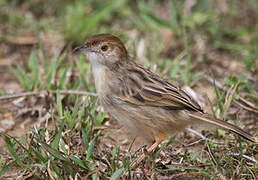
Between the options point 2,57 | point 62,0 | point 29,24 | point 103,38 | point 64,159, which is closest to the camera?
point 64,159

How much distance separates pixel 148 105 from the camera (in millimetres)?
5066

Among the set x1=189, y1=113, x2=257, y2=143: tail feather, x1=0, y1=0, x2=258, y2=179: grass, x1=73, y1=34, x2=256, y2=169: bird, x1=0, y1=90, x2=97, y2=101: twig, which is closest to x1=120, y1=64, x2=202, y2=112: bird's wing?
x1=73, y1=34, x2=256, y2=169: bird

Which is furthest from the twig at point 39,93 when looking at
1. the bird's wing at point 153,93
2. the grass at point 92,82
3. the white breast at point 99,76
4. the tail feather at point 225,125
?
the tail feather at point 225,125

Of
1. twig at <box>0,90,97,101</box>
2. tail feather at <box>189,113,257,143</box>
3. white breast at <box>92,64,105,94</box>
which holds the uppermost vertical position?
white breast at <box>92,64,105,94</box>

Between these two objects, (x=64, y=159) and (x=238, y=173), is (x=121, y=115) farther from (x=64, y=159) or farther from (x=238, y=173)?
(x=238, y=173)

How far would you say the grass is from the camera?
4680mm

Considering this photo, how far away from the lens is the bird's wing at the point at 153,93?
506cm

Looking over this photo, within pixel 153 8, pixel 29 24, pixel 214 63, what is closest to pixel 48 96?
pixel 29 24

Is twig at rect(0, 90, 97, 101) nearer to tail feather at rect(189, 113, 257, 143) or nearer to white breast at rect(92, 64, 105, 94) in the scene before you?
white breast at rect(92, 64, 105, 94)

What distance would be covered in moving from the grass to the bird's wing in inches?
21.9

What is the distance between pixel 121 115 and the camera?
5.04 metres

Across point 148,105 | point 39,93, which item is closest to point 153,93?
point 148,105

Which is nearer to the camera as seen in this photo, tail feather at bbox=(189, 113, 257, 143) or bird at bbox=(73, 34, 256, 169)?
tail feather at bbox=(189, 113, 257, 143)

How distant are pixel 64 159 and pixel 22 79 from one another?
2330mm
